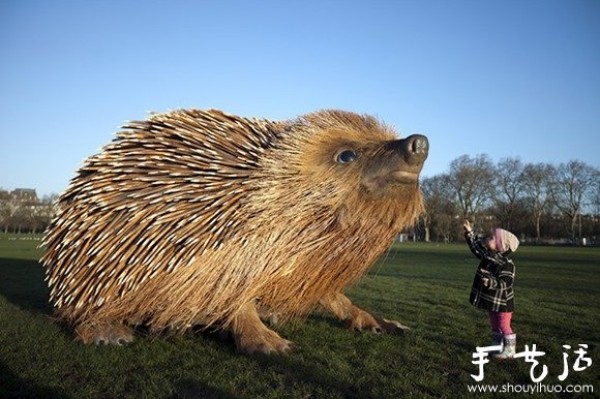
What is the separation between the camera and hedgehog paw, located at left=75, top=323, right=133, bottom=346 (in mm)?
6219

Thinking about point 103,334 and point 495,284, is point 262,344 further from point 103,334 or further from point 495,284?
point 495,284

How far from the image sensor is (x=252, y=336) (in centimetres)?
578

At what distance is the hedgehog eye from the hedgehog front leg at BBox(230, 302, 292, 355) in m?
1.99

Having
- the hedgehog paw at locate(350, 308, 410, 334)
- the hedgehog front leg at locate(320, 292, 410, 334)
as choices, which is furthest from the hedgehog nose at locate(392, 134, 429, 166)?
the hedgehog paw at locate(350, 308, 410, 334)

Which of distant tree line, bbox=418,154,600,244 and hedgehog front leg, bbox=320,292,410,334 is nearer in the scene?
hedgehog front leg, bbox=320,292,410,334

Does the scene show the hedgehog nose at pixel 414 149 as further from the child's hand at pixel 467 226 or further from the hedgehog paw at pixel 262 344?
the hedgehog paw at pixel 262 344

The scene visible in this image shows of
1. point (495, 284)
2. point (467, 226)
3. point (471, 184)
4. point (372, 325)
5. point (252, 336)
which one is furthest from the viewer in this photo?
point (471, 184)

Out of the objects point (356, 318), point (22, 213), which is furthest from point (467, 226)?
point (22, 213)

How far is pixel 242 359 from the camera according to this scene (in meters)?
5.61

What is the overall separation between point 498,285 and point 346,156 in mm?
2513

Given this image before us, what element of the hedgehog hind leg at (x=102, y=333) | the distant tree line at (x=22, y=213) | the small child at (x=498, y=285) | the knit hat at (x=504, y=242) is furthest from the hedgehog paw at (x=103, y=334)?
the distant tree line at (x=22, y=213)

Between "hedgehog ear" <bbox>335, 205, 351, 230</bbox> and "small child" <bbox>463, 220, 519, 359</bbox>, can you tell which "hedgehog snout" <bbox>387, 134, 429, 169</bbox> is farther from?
"small child" <bbox>463, 220, 519, 359</bbox>

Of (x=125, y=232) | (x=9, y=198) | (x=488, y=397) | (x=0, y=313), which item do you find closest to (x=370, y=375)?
(x=488, y=397)

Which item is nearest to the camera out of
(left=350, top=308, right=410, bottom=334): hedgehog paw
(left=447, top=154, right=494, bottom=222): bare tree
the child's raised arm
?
the child's raised arm
